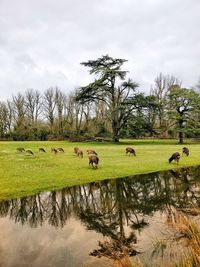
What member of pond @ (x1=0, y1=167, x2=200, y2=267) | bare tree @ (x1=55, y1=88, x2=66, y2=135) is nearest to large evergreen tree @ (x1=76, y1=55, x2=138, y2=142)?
bare tree @ (x1=55, y1=88, x2=66, y2=135)

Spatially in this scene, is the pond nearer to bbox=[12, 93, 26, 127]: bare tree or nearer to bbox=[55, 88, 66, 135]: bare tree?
bbox=[55, 88, 66, 135]: bare tree

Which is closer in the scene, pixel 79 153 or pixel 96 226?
pixel 96 226

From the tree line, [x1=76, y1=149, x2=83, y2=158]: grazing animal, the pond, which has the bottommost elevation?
the pond

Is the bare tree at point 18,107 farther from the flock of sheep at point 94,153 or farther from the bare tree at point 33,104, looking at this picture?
the flock of sheep at point 94,153

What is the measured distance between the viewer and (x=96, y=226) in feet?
30.1

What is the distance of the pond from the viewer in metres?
6.89

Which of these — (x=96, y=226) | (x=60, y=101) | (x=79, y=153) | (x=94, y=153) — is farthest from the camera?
(x=60, y=101)

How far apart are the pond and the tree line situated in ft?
134

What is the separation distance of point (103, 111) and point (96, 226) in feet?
226

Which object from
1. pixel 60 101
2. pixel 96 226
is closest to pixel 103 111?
pixel 60 101

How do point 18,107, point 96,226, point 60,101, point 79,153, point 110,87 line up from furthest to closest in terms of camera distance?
point 60,101 → point 18,107 → point 110,87 → point 79,153 → point 96,226

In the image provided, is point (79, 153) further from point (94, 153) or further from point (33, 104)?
point (33, 104)

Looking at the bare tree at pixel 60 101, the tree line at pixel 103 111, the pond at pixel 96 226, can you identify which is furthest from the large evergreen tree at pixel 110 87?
the pond at pixel 96 226

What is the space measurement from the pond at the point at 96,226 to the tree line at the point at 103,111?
134 feet
